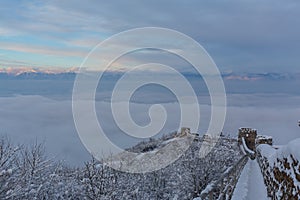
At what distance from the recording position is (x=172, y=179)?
29.2 meters

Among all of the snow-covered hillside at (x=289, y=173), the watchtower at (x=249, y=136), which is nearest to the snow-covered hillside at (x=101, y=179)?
the watchtower at (x=249, y=136)

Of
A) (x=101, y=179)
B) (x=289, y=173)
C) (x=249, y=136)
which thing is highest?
(x=249, y=136)

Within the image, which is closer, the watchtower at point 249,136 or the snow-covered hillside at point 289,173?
the snow-covered hillside at point 289,173

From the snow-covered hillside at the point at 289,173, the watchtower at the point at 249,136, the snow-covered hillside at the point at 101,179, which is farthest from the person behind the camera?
the watchtower at the point at 249,136

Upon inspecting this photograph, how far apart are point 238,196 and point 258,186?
84.8 inches

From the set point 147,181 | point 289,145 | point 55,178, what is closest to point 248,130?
point 147,181

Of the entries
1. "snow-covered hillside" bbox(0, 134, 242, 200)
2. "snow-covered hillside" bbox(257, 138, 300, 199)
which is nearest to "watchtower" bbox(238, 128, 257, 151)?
"snow-covered hillside" bbox(0, 134, 242, 200)

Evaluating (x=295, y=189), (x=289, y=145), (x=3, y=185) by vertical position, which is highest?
(x=289, y=145)

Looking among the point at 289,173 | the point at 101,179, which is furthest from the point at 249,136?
the point at 289,173

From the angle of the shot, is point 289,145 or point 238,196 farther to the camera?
point 238,196

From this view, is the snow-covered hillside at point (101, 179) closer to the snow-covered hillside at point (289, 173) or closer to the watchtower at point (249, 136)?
the watchtower at point (249, 136)

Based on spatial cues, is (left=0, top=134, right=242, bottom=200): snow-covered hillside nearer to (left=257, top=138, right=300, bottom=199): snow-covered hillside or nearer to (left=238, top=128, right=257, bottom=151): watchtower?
(left=238, top=128, right=257, bottom=151): watchtower

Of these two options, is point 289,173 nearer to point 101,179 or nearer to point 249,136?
point 101,179

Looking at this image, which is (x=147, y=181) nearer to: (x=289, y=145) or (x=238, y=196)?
(x=238, y=196)
